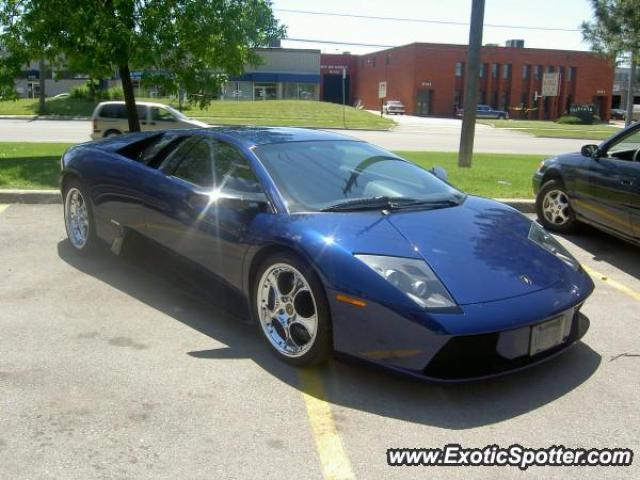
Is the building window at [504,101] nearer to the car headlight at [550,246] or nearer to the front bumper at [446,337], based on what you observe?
the car headlight at [550,246]

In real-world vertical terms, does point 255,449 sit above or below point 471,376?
below

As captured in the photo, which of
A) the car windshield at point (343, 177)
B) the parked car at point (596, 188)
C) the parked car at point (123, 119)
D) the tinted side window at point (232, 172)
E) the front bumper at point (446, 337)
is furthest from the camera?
the parked car at point (123, 119)

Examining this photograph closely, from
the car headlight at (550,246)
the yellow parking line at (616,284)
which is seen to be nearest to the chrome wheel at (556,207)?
the yellow parking line at (616,284)

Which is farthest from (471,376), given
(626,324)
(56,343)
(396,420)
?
(56,343)

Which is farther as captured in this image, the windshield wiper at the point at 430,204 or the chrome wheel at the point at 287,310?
the windshield wiper at the point at 430,204

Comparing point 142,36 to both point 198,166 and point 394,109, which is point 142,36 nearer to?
point 198,166

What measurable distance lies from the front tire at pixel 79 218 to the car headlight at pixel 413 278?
3189mm

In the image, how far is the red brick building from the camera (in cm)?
6962

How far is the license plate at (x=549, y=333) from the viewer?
3347 mm

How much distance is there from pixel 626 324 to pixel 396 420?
230 cm

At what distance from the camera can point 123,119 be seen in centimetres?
1752

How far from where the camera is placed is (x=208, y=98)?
14.3m

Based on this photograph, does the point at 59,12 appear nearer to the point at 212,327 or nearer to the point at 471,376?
the point at 212,327

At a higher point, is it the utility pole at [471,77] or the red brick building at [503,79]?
the red brick building at [503,79]
